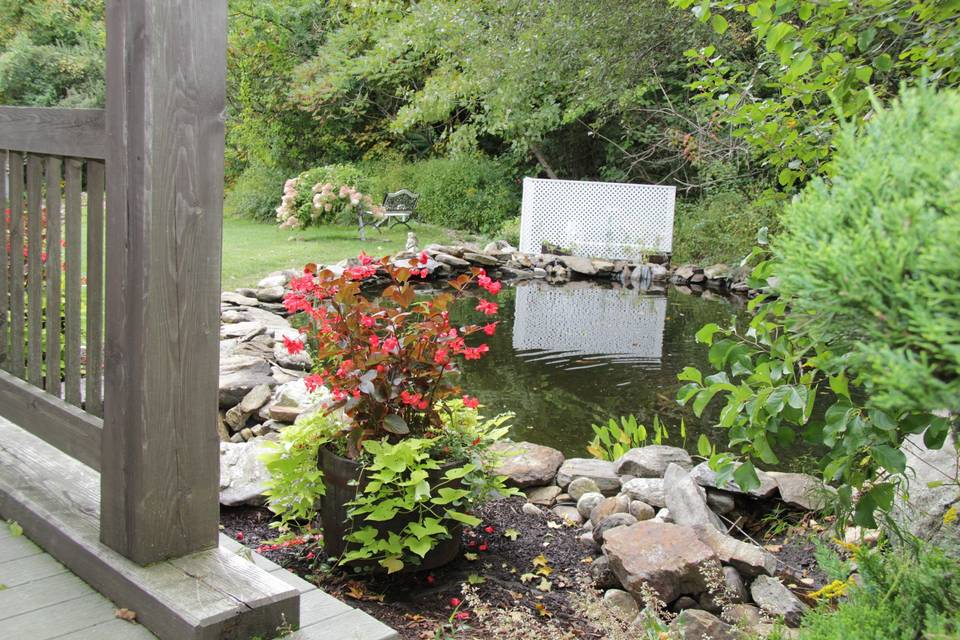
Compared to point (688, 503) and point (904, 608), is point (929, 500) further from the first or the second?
point (904, 608)

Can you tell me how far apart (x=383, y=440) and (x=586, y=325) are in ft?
19.9

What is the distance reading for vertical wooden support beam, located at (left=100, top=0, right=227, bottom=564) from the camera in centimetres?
188

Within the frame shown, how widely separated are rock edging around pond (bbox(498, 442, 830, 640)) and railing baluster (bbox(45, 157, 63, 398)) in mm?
1519

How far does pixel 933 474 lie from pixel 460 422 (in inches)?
65.9

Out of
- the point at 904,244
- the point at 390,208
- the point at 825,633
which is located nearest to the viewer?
the point at 904,244

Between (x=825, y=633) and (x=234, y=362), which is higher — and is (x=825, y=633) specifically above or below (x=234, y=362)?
above

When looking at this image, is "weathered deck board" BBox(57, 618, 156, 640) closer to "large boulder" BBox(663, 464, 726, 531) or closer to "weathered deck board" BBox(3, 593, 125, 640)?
"weathered deck board" BBox(3, 593, 125, 640)

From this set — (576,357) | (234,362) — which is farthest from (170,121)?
(576,357)

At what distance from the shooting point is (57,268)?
7.88ft

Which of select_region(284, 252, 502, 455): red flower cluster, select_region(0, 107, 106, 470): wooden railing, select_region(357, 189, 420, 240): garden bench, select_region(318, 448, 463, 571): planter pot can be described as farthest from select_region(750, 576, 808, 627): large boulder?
select_region(357, 189, 420, 240): garden bench

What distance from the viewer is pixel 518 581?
2916 mm

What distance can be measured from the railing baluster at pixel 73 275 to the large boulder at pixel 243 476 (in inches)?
40.7

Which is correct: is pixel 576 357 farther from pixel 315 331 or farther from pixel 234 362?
pixel 315 331

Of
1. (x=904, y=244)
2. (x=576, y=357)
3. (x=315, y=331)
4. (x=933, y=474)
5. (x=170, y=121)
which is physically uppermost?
(x=170, y=121)
